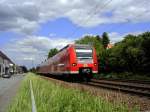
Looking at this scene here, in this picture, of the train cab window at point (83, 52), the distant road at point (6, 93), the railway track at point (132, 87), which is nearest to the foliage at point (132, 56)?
the train cab window at point (83, 52)

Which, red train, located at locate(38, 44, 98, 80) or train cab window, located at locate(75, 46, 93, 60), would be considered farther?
train cab window, located at locate(75, 46, 93, 60)

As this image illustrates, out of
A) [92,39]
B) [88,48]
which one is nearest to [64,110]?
[88,48]

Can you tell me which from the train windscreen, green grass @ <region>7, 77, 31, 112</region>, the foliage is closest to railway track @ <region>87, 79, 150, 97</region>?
green grass @ <region>7, 77, 31, 112</region>

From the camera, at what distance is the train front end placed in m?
29.5

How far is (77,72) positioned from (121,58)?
16945 millimetres

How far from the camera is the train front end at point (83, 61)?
29.5 metres

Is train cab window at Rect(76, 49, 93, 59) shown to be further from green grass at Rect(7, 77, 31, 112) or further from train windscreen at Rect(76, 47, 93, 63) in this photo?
green grass at Rect(7, 77, 31, 112)

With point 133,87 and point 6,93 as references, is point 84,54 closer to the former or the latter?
point 6,93

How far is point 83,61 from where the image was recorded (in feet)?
98.8

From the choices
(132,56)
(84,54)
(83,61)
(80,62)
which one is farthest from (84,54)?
(132,56)

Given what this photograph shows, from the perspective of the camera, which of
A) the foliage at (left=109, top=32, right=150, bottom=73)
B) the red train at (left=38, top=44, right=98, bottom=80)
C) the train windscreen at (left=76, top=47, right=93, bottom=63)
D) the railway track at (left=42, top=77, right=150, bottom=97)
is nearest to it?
the railway track at (left=42, top=77, right=150, bottom=97)

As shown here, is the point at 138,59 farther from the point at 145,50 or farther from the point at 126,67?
the point at 126,67

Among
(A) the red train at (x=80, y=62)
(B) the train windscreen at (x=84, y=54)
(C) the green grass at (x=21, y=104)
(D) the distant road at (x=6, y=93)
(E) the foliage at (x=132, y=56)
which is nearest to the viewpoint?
(C) the green grass at (x=21, y=104)

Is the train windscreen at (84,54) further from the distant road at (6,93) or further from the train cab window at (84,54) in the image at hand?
the distant road at (6,93)
